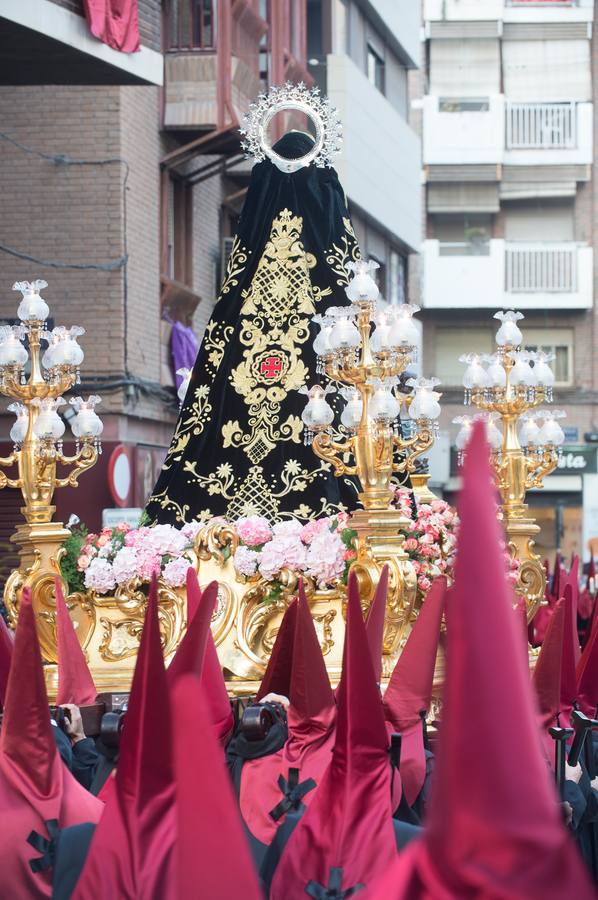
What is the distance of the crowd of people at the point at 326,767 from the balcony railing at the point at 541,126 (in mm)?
23772

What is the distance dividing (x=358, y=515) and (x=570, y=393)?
21.8 meters

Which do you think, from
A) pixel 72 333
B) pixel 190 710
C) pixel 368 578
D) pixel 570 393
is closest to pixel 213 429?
pixel 72 333

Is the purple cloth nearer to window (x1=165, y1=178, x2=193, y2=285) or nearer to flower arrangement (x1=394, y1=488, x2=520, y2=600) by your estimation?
window (x1=165, y1=178, x2=193, y2=285)

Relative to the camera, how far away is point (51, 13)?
11.6 meters

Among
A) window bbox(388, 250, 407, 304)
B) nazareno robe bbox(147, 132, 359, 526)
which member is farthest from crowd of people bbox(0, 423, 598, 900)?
window bbox(388, 250, 407, 304)

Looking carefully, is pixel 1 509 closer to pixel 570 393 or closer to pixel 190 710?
pixel 190 710

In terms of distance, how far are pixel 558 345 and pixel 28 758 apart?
2558 cm

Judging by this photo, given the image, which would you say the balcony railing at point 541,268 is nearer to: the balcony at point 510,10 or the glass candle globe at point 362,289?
the balcony at point 510,10

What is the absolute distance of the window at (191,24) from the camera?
54.2 feet

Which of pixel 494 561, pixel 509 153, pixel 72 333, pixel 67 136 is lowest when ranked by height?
pixel 494 561

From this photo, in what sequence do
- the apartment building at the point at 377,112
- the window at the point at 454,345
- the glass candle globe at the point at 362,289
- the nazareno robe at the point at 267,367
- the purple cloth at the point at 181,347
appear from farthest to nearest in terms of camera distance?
the window at the point at 454,345, the apartment building at the point at 377,112, the purple cloth at the point at 181,347, the nazareno robe at the point at 267,367, the glass candle globe at the point at 362,289

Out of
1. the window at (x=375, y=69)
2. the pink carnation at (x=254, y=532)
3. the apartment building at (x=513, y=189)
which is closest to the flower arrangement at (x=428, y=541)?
the pink carnation at (x=254, y=532)

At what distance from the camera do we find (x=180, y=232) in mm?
17312

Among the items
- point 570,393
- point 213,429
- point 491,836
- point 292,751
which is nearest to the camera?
point 491,836
